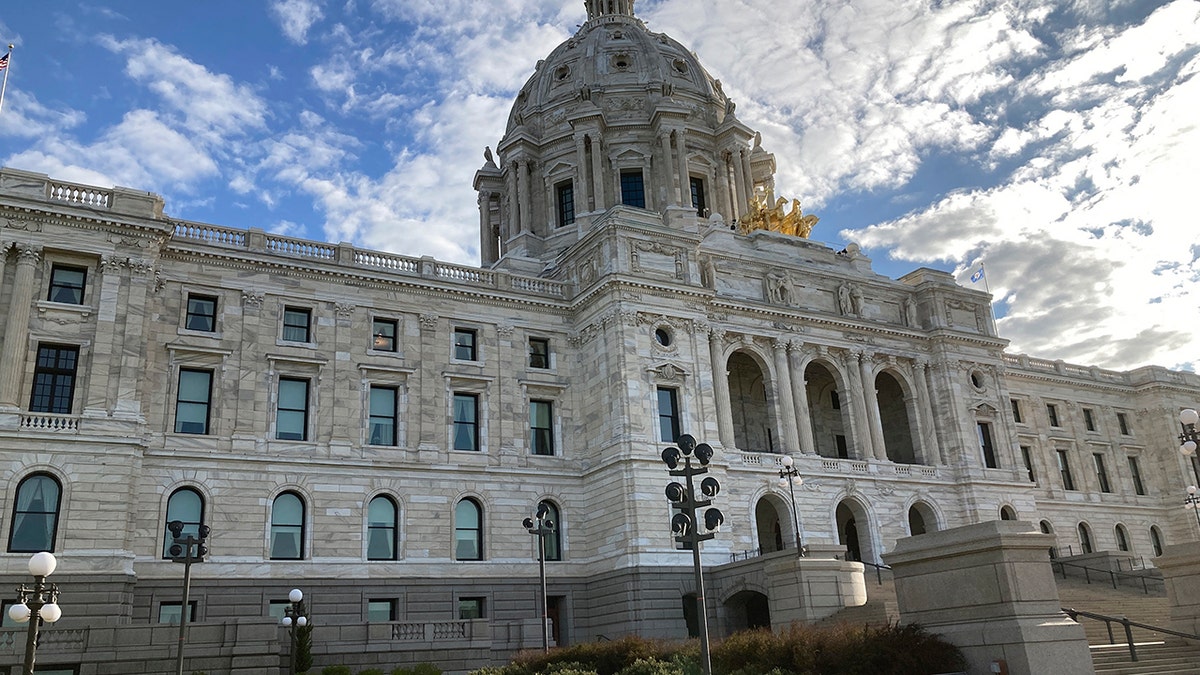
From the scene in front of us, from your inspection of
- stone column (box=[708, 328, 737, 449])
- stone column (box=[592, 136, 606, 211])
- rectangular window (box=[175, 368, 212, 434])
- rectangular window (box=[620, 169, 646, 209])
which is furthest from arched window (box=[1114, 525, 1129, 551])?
rectangular window (box=[175, 368, 212, 434])

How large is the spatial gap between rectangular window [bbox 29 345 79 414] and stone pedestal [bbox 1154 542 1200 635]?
110ft

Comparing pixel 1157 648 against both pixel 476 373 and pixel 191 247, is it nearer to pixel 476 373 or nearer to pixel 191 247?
pixel 476 373

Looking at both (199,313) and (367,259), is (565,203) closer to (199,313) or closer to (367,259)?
(367,259)

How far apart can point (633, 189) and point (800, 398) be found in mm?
20915

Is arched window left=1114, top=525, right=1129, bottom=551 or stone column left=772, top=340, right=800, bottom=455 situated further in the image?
arched window left=1114, top=525, right=1129, bottom=551

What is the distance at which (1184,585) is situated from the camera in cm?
2456

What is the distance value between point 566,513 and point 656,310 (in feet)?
31.7

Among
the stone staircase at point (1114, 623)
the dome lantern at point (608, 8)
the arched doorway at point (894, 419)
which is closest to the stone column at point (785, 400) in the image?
the stone staircase at point (1114, 623)

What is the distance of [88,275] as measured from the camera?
3397 centimetres

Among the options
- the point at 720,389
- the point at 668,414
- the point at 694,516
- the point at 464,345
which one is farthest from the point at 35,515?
the point at 720,389

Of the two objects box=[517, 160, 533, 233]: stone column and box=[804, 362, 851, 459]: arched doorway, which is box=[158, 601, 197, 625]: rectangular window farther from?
box=[517, 160, 533, 233]: stone column

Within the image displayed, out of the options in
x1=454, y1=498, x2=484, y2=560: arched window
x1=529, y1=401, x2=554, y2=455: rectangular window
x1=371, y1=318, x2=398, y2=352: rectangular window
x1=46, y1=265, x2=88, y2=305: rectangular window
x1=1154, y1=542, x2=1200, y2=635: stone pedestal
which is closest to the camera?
x1=1154, y1=542, x2=1200, y2=635: stone pedestal

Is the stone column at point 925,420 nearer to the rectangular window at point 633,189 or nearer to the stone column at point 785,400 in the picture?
the stone column at point 785,400

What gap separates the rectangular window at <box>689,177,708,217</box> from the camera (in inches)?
2441
